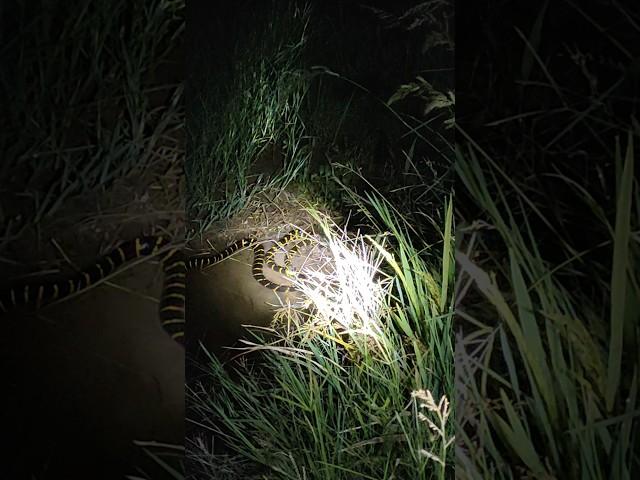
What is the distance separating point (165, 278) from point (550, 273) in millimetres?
884

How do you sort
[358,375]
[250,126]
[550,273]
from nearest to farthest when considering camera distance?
[550,273] → [358,375] → [250,126]

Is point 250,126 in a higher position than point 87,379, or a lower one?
higher

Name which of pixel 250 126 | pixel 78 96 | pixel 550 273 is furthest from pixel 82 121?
pixel 550 273

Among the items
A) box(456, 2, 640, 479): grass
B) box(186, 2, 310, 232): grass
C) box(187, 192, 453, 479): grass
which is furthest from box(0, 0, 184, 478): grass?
box(456, 2, 640, 479): grass

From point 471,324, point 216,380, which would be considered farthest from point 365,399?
point 216,380

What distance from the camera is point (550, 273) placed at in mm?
1396

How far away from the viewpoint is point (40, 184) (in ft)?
5.60

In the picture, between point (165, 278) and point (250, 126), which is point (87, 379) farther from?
point (250, 126)

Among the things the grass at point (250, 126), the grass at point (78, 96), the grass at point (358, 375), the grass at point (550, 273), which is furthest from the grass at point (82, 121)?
the grass at point (550, 273)

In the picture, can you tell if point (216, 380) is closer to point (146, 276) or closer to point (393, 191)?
point (146, 276)

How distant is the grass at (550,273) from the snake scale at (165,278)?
18.3 inches

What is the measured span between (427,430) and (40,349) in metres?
0.91

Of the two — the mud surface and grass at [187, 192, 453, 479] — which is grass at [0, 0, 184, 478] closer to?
the mud surface

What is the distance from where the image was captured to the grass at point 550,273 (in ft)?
4.30
